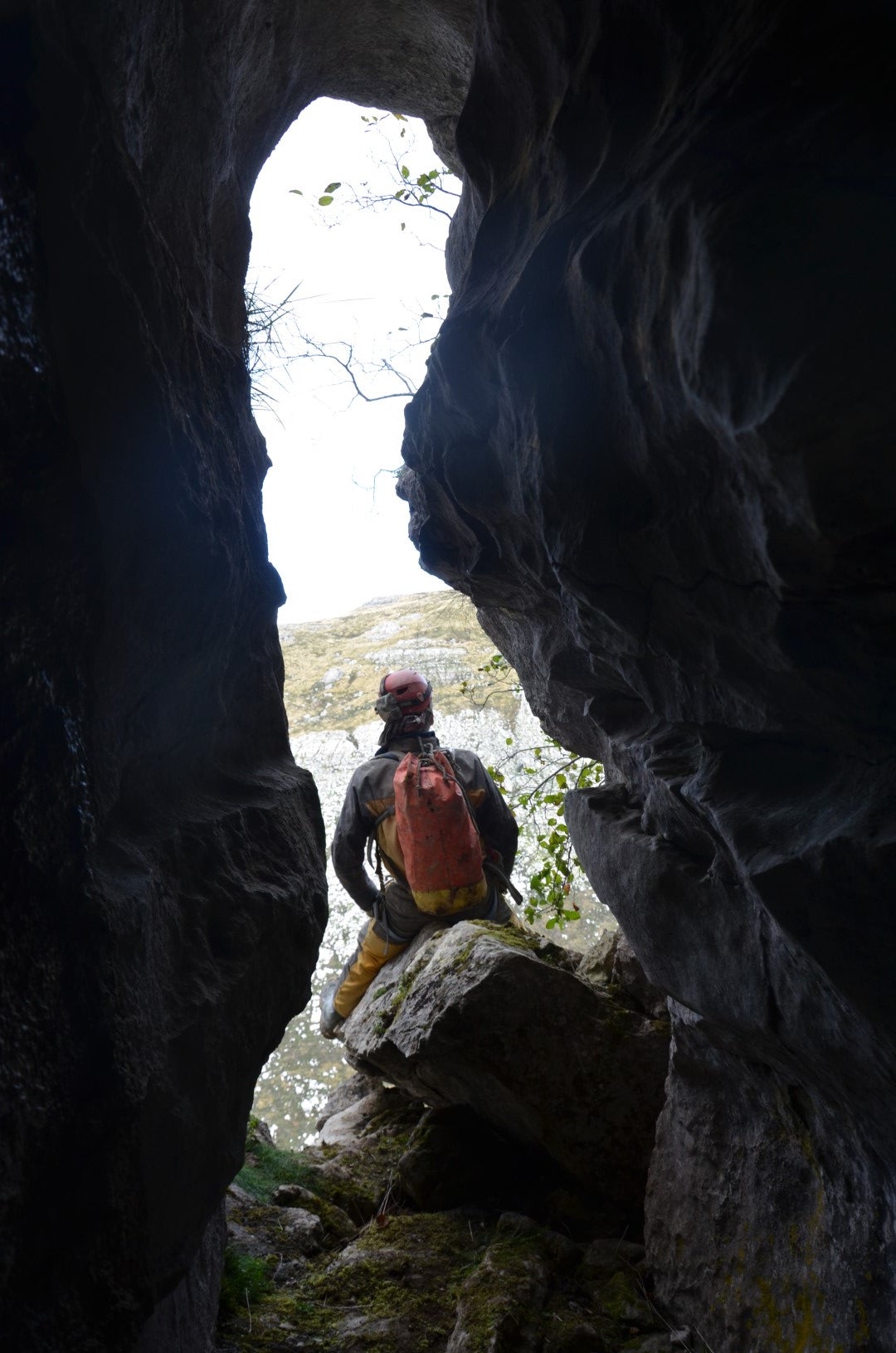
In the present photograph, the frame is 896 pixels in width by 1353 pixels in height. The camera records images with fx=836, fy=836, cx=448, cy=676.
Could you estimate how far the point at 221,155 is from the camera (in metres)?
5.11

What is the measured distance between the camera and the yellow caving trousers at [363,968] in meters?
8.12

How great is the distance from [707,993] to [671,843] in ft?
2.22

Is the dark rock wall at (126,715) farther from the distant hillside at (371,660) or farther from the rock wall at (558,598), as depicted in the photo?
the distant hillside at (371,660)

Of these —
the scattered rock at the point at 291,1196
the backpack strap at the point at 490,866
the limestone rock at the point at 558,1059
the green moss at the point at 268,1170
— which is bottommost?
the scattered rock at the point at 291,1196

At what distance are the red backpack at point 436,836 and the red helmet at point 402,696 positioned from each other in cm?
67

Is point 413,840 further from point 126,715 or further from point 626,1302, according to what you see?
point 126,715

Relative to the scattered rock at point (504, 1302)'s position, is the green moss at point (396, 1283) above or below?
below

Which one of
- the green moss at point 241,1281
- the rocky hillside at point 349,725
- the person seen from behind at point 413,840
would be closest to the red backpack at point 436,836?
the person seen from behind at point 413,840

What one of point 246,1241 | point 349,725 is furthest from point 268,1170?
point 349,725

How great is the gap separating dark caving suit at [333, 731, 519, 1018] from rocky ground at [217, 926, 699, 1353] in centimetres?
56

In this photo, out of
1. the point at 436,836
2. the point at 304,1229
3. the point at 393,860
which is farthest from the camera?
the point at 393,860

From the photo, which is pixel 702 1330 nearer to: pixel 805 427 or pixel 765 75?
pixel 805 427

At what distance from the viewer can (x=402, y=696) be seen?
26.9 ft

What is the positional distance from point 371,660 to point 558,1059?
119ft
